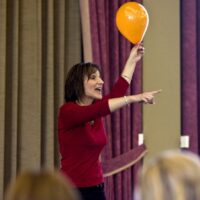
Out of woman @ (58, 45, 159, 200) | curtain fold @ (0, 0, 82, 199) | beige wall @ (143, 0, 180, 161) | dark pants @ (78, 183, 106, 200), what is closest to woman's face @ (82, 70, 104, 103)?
woman @ (58, 45, 159, 200)

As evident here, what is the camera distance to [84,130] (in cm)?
221

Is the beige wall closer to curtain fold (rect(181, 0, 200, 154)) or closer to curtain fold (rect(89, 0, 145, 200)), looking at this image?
curtain fold (rect(181, 0, 200, 154))

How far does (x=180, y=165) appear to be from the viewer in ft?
2.78

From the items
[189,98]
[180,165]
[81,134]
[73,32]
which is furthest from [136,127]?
[180,165]

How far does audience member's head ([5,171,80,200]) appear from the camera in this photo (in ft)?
2.52

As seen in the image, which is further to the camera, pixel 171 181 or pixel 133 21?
pixel 133 21

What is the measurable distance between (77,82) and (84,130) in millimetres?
252

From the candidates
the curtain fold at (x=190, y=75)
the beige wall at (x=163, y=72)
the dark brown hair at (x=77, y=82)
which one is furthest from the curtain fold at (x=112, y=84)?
the dark brown hair at (x=77, y=82)

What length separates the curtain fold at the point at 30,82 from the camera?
9.55 feet

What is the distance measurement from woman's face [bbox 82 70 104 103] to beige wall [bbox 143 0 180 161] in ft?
3.96

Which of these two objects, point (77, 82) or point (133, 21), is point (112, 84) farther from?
point (77, 82)

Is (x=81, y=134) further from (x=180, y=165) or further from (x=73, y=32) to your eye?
(x=180, y=165)

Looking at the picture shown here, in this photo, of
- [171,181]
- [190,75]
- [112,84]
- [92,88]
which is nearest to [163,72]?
[190,75]

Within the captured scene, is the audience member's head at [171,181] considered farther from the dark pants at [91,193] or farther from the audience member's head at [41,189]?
the dark pants at [91,193]
